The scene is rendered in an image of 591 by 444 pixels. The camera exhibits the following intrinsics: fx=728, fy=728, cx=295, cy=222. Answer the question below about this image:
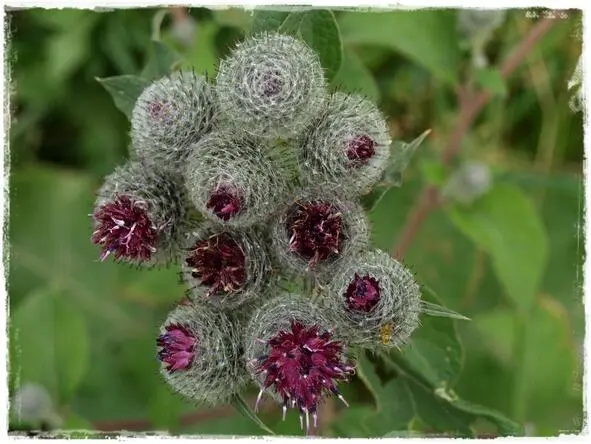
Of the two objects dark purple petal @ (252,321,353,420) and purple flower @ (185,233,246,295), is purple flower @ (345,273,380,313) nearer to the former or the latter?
dark purple petal @ (252,321,353,420)

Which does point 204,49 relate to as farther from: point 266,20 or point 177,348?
point 177,348

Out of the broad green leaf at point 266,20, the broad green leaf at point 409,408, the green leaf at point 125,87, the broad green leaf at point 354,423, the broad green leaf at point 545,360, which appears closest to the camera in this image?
the broad green leaf at point 266,20

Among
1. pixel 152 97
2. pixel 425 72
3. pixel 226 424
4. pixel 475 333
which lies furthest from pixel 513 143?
pixel 152 97

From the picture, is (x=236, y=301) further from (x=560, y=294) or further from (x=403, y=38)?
(x=560, y=294)

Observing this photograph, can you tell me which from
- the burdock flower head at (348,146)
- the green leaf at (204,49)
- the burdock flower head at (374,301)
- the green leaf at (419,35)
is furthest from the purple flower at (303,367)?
the green leaf at (419,35)

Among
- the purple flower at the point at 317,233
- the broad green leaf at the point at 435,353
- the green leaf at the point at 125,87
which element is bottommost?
the broad green leaf at the point at 435,353

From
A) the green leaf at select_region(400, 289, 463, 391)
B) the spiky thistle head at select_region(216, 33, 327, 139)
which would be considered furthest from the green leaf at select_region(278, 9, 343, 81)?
the green leaf at select_region(400, 289, 463, 391)

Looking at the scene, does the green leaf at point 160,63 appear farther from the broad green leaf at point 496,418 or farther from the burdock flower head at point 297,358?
the broad green leaf at point 496,418
